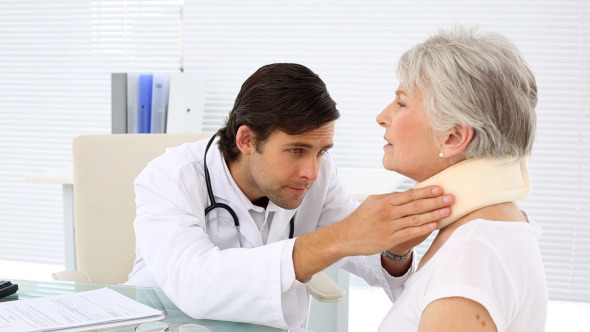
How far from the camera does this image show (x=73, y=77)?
366 centimetres

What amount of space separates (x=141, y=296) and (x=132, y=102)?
65.8 inches

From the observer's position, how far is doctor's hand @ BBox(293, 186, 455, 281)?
1158 millimetres

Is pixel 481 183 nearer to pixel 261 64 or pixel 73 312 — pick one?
pixel 73 312

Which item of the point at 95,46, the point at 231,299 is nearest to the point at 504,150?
the point at 231,299

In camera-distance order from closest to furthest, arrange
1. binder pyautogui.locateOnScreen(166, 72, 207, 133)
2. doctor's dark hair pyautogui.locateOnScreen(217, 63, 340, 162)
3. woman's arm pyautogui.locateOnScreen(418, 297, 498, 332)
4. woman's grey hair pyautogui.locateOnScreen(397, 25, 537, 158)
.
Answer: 1. woman's arm pyautogui.locateOnScreen(418, 297, 498, 332)
2. woman's grey hair pyautogui.locateOnScreen(397, 25, 537, 158)
3. doctor's dark hair pyautogui.locateOnScreen(217, 63, 340, 162)
4. binder pyautogui.locateOnScreen(166, 72, 207, 133)

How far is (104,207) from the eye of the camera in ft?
6.41

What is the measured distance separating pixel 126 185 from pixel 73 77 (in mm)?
1894

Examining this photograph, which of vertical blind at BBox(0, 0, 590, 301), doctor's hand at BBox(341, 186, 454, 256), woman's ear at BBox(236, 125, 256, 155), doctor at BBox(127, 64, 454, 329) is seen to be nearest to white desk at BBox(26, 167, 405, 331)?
doctor at BBox(127, 64, 454, 329)

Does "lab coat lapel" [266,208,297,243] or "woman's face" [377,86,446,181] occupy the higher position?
"woman's face" [377,86,446,181]

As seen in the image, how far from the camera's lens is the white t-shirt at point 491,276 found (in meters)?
1.04

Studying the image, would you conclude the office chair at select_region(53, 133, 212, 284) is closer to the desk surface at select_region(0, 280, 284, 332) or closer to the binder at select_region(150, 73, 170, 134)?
the desk surface at select_region(0, 280, 284, 332)

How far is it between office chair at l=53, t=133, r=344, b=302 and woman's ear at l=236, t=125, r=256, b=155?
1.36ft

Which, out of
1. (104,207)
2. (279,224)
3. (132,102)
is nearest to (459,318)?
(279,224)

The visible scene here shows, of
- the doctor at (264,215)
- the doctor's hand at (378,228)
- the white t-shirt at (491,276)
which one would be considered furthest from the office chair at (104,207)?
the white t-shirt at (491,276)
